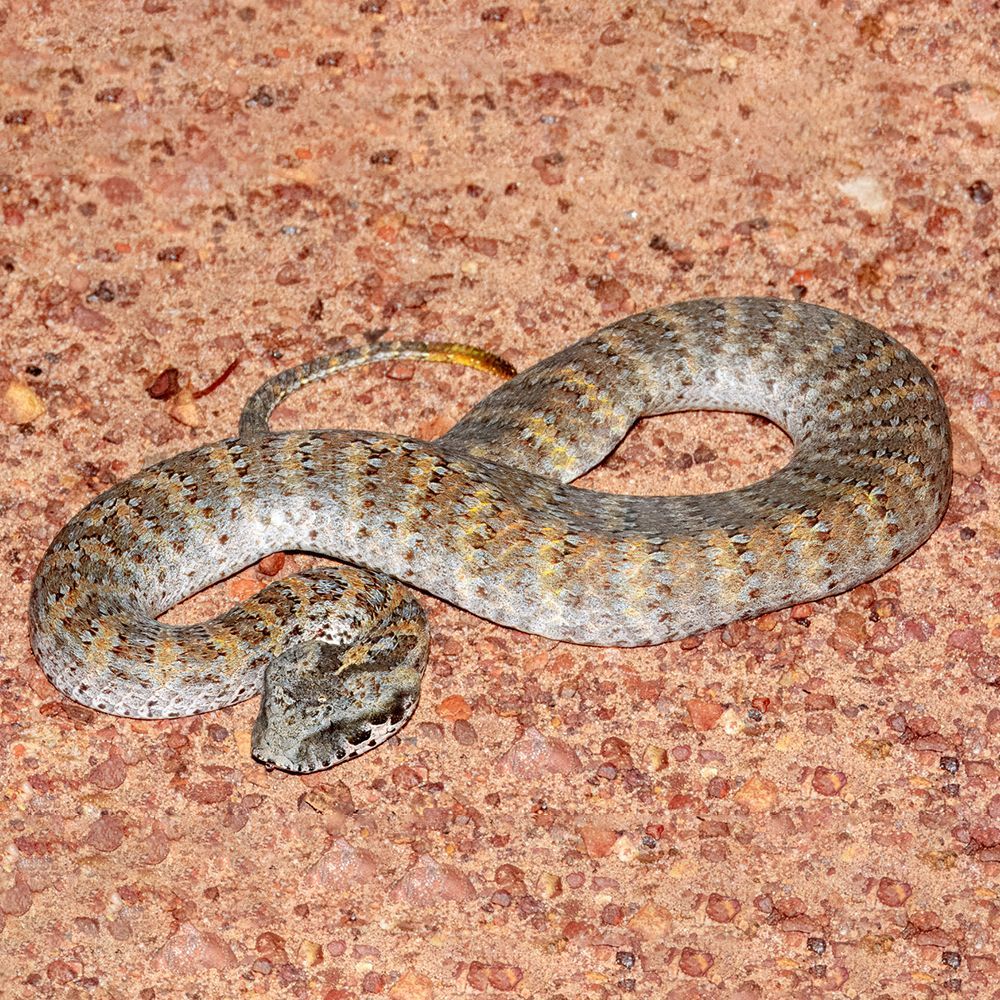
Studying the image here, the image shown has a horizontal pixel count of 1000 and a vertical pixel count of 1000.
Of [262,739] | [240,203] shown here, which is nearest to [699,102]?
[240,203]

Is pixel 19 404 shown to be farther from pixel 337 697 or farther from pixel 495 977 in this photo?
pixel 495 977

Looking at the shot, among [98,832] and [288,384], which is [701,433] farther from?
[98,832]

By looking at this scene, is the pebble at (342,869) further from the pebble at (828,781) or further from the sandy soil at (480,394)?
the pebble at (828,781)

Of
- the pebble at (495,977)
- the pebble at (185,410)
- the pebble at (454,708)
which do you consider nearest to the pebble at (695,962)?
the pebble at (495,977)

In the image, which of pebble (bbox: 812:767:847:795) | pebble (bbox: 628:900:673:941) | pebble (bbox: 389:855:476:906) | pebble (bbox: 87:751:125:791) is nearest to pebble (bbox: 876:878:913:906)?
pebble (bbox: 812:767:847:795)

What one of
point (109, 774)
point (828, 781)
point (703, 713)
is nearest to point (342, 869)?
point (109, 774)

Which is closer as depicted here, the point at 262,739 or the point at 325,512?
the point at 262,739

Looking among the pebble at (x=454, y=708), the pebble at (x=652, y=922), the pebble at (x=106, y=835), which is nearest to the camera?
the pebble at (x=652, y=922)
